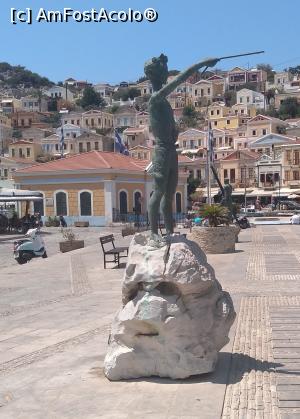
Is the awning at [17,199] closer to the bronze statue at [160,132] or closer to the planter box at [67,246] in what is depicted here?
the planter box at [67,246]

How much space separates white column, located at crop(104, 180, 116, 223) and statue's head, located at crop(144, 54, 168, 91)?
3136cm

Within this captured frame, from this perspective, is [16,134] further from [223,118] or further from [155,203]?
[155,203]

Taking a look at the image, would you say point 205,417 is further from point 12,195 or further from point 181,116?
point 181,116

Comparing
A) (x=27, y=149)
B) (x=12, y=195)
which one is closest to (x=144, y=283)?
(x=12, y=195)

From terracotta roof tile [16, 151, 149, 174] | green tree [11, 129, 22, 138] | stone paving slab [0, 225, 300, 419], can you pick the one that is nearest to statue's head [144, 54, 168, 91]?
stone paving slab [0, 225, 300, 419]

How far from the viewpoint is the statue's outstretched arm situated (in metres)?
6.04

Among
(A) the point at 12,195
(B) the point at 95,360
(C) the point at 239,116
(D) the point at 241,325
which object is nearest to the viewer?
(B) the point at 95,360

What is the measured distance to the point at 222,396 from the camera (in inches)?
204

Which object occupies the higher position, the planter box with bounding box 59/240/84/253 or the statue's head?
the statue's head

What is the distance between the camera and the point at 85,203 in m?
38.9

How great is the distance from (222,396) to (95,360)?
70.7 inches

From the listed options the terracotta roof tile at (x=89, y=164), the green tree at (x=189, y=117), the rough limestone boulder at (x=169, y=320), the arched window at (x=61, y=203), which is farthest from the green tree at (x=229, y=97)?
the rough limestone boulder at (x=169, y=320)

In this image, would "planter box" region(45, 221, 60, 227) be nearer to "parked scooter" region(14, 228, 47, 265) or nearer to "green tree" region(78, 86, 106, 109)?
"parked scooter" region(14, 228, 47, 265)

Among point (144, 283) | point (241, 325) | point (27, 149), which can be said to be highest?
point (27, 149)
